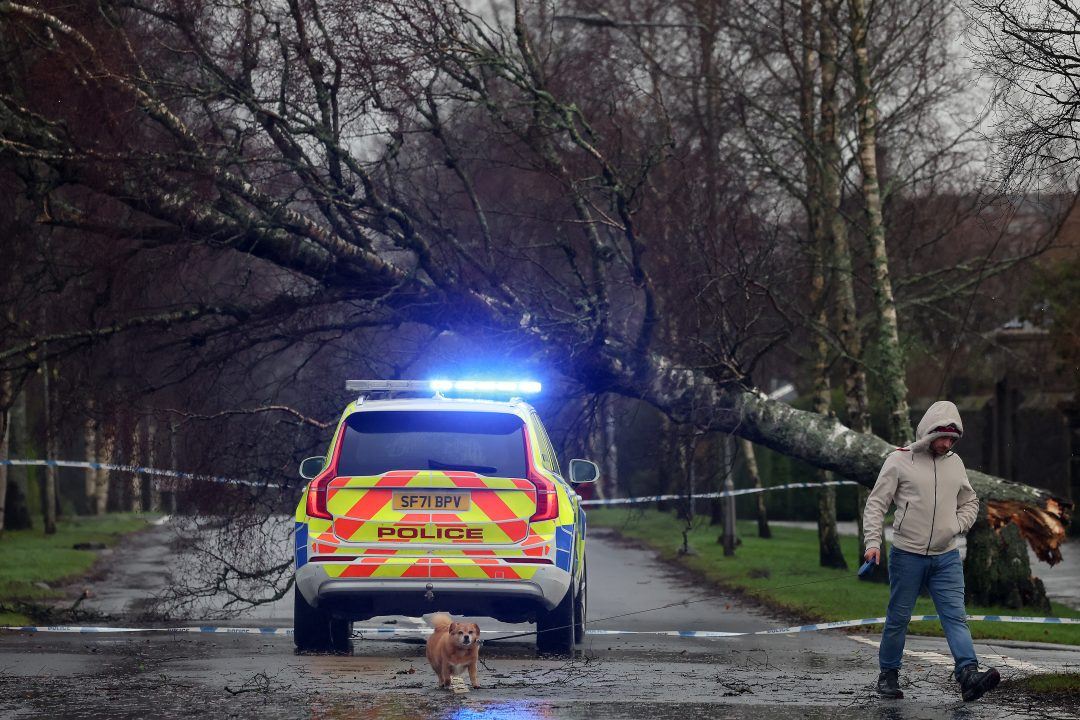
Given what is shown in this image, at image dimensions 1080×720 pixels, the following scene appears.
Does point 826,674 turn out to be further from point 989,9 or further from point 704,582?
point 704,582

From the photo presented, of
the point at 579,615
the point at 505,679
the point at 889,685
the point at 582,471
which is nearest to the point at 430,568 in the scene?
the point at 505,679

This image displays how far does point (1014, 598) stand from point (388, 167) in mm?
7434

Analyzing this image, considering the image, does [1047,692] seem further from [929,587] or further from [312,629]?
[312,629]

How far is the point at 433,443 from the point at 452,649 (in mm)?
2303

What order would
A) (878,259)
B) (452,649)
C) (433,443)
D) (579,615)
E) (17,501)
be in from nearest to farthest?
(452,649), (433,443), (579,615), (878,259), (17,501)

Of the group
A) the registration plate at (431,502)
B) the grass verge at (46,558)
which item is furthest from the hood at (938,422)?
the grass verge at (46,558)

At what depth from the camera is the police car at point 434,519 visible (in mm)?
11891

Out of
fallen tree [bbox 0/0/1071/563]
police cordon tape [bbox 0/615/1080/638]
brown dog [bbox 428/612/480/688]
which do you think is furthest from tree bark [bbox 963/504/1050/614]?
brown dog [bbox 428/612/480/688]

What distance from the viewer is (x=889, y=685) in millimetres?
10188

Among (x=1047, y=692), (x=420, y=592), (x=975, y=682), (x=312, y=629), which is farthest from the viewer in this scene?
(x=312, y=629)

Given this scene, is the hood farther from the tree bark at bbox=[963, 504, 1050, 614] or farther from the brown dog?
the tree bark at bbox=[963, 504, 1050, 614]

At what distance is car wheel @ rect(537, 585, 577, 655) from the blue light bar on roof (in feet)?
4.91

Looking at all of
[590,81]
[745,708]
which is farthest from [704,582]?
[745,708]

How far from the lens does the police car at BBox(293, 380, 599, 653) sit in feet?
39.0
